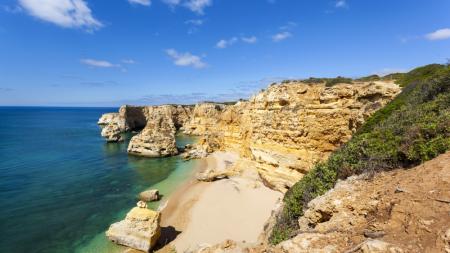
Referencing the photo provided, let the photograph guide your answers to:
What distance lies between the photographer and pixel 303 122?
19047 mm

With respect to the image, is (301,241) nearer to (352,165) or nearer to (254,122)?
(352,165)

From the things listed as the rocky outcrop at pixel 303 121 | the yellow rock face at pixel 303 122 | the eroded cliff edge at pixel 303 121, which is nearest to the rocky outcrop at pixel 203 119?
the eroded cliff edge at pixel 303 121

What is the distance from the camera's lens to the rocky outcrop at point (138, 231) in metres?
15.9

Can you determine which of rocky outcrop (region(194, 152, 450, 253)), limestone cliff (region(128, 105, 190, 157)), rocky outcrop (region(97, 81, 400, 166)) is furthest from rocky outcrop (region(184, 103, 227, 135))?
rocky outcrop (region(194, 152, 450, 253))

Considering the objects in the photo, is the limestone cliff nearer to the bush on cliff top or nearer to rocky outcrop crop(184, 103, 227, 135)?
rocky outcrop crop(184, 103, 227, 135)

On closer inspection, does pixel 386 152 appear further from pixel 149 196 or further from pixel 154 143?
pixel 154 143

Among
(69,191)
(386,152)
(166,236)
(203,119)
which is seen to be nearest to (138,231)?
(166,236)

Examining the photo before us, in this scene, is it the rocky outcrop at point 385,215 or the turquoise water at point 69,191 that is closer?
the rocky outcrop at point 385,215

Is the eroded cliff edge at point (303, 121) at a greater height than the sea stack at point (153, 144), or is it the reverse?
the eroded cliff edge at point (303, 121)

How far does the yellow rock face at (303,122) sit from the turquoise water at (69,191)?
1158cm

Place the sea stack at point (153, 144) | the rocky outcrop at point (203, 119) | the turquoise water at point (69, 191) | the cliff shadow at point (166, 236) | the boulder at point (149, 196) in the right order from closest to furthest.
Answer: the cliff shadow at point (166, 236), the turquoise water at point (69, 191), the boulder at point (149, 196), the sea stack at point (153, 144), the rocky outcrop at point (203, 119)

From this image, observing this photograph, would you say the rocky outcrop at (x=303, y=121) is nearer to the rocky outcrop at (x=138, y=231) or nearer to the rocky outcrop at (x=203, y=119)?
the rocky outcrop at (x=138, y=231)

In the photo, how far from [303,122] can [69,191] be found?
23766 mm

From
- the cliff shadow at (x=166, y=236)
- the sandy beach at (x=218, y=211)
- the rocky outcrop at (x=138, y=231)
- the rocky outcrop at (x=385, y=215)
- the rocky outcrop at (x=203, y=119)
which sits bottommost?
the cliff shadow at (x=166, y=236)
